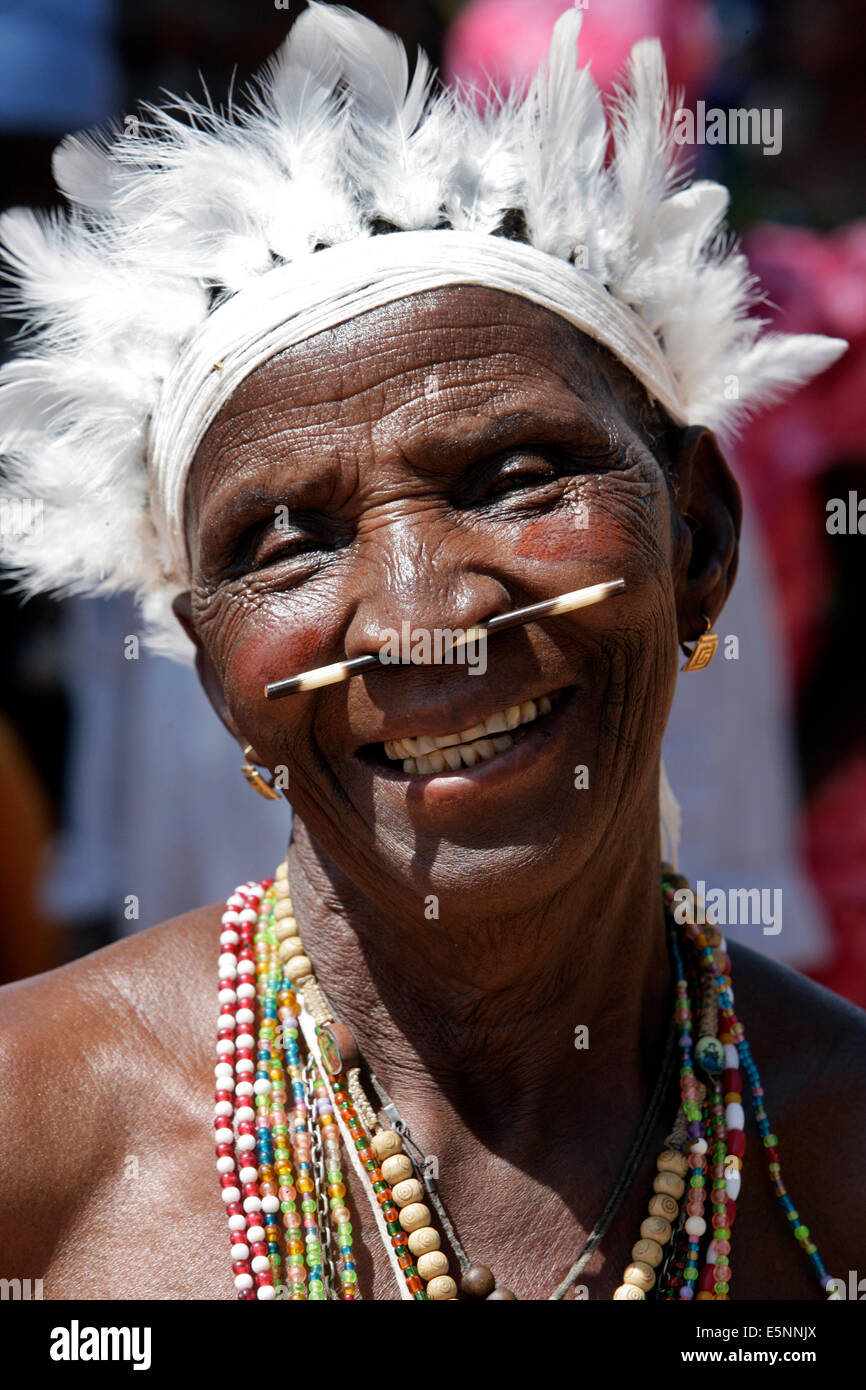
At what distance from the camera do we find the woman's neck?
2.46 meters

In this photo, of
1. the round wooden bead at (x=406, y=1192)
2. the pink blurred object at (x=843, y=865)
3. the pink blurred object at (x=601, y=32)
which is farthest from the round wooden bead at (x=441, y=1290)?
the pink blurred object at (x=601, y=32)

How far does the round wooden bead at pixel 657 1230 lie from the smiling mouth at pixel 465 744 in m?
0.83

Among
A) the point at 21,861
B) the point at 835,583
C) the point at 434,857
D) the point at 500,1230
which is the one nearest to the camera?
the point at 434,857

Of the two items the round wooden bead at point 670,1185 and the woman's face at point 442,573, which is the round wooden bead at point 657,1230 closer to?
the round wooden bead at point 670,1185

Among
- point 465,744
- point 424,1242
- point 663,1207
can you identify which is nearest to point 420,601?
point 465,744

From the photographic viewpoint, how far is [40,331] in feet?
8.75

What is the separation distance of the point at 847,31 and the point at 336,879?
4963 mm

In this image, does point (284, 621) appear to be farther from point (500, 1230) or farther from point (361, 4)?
point (361, 4)

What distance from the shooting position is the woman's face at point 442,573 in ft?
7.18

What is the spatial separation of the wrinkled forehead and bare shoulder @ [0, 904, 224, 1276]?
837 mm

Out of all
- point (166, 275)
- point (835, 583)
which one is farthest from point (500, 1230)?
point (835, 583)

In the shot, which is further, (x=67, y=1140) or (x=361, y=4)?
(x=361, y=4)

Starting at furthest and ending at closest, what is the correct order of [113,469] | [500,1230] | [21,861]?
[21,861] < [113,469] < [500,1230]

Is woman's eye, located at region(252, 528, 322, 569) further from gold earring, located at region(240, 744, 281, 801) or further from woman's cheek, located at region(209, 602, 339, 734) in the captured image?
gold earring, located at region(240, 744, 281, 801)
